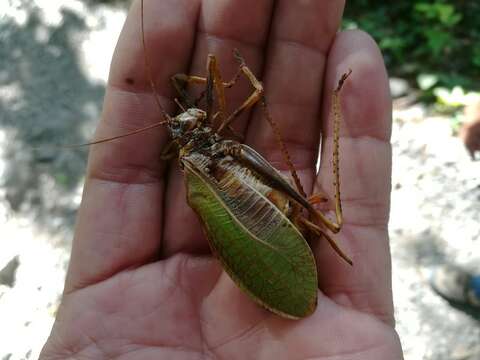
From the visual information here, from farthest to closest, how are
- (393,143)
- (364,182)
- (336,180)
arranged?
1. (393,143)
2. (364,182)
3. (336,180)

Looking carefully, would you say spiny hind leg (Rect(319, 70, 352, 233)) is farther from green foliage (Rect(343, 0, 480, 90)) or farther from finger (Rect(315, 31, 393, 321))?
green foliage (Rect(343, 0, 480, 90))

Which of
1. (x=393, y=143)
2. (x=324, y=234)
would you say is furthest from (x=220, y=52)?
(x=393, y=143)

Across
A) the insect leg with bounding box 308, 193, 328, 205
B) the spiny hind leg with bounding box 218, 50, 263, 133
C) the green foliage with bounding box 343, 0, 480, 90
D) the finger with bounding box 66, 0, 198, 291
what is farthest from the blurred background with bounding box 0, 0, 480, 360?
the spiny hind leg with bounding box 218, 50, 263, 133

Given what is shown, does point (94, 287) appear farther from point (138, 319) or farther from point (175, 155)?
point (175, 155)

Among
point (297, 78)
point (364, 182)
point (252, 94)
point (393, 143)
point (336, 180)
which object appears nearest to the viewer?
point (336, 180)

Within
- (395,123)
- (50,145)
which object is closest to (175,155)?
(50,145)

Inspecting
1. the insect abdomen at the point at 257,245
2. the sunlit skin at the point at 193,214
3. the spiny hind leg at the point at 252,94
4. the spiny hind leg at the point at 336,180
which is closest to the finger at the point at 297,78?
the sunlit skin at the point at 193,214

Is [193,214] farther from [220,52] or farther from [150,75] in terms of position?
[220,52]
